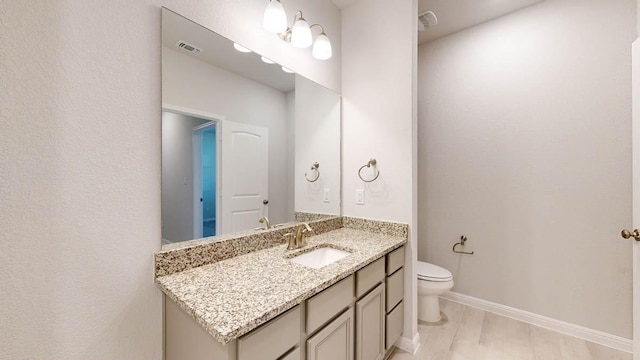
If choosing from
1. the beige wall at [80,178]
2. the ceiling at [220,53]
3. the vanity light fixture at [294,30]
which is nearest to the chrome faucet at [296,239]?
the beige wall at [80,178]

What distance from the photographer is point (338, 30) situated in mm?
2107

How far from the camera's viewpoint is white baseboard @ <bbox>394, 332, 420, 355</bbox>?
70.2 inches

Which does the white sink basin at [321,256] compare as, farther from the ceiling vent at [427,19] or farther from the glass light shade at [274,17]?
the ceiling vent at [427,19]

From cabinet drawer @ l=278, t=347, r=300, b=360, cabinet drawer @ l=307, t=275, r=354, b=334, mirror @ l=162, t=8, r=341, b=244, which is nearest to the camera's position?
cabinet drawer @ l=278, t=347, r=300, b=360

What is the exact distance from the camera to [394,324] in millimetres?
1682

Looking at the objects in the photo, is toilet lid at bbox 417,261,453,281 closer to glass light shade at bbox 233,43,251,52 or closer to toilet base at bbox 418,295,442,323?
toilet base at bbox 418,295,442,323

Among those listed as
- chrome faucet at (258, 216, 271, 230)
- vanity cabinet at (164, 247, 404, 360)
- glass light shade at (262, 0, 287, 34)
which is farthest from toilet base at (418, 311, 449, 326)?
glass light shade at (262, 0, 287, 34)

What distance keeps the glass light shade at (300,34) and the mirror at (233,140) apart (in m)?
0.19

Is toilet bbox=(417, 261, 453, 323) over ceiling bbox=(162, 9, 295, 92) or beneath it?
beneath

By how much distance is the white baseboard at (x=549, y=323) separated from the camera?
180cm

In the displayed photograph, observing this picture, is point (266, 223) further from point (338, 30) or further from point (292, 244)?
point (338, 30)

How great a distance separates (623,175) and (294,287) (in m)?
2.47

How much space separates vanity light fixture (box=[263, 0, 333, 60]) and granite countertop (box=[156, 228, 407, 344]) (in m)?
1.28

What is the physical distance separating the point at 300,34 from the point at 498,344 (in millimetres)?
2628
